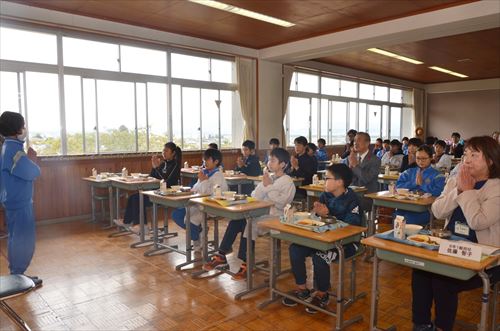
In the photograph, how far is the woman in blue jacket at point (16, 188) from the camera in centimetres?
329

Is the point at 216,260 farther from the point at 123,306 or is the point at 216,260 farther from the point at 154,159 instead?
the point at 154,159

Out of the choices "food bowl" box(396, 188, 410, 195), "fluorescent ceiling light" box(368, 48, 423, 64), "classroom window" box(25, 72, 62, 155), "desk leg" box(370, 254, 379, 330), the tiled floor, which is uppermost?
"fluorescent ceiling light" box(368, 48, 423, 64)

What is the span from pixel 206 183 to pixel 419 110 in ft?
44.6

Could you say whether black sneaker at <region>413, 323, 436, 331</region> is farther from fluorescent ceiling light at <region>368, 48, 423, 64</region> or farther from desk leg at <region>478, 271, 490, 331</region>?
fluorescent ceiling light at <region>368, 48, 423, 64</region>

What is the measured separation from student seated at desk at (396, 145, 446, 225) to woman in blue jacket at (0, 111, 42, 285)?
3690 mm

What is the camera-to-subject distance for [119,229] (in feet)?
18.9

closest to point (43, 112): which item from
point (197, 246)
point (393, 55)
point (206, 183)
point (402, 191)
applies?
point (206, 183)

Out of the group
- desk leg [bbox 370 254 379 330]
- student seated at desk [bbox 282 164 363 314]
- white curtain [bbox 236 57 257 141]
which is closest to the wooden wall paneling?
white curtain [bbox 236 57 257 141]

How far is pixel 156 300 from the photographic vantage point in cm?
327

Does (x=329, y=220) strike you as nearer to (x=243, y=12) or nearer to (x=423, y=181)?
(x=423, y=181)

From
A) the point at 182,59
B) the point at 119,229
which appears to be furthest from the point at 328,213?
the point at 182,59

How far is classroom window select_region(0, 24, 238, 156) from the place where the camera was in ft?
19.6

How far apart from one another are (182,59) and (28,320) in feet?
20.0

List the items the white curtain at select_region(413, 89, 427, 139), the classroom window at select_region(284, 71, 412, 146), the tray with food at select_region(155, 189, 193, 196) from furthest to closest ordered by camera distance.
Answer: the white curtain at select_region(413, 89, 427, 139) < the classroom window at select_region(284, 71, 412, 146) < the tray with food at select_region(155, 189, 193, 196)
